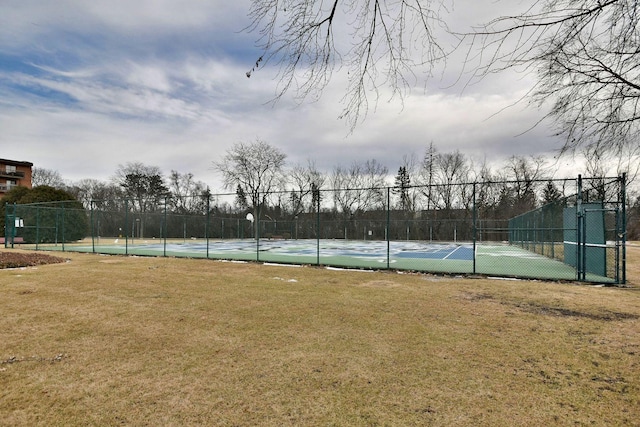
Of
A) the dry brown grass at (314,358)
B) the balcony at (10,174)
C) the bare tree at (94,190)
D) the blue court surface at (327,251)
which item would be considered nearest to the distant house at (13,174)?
the balcony at (10,174)

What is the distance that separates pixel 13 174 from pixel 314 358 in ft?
228

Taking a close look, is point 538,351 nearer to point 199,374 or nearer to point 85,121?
point 199,374

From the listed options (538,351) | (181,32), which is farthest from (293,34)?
(538,351)

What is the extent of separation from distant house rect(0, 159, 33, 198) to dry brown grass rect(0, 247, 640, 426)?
62.2 meters

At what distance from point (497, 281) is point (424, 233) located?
69.3 feet

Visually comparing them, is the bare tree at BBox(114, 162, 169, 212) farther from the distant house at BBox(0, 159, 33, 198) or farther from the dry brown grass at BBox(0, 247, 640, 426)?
the dry brown grass at BBox(0, 247, 640, 426)

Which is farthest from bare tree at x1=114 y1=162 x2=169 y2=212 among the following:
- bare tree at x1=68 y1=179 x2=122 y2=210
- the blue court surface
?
the blue court surface

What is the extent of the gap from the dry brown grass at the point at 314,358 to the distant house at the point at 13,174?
204 feet

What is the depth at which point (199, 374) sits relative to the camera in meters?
3.16

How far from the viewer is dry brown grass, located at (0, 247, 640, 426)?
2.54 meters

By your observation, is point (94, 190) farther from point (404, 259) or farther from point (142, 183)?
point (404, 259)

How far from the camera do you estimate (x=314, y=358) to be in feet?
11.8

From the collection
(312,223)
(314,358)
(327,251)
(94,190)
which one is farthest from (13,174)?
(314,358)

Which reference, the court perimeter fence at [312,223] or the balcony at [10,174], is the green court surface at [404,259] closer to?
the court perimeter fence at [312,223]
